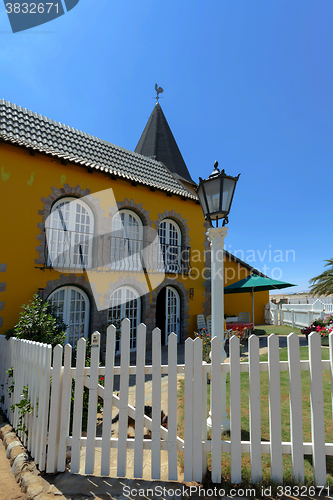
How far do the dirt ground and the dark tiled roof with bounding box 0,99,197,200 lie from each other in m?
7.21

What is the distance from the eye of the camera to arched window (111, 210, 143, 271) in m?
9.50

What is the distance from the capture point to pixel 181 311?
11.4 meters

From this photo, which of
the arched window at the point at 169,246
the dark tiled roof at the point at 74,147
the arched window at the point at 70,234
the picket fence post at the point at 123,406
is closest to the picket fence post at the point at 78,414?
the picket fence post at the point at 123,406

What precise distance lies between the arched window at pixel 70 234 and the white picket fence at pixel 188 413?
5.51 metres

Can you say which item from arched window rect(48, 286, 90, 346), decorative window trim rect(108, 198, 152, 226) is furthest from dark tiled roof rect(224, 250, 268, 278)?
arched window rect(48, 286, 90, 346)

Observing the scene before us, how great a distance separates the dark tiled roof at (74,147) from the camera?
8.18 metres

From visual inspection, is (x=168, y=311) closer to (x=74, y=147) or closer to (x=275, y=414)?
(x=74, y=147)

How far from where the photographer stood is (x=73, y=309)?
847cm

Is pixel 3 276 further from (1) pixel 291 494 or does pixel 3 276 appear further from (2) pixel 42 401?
(1) pixel 291 494

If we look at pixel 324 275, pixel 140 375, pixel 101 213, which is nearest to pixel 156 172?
pixel 101 213

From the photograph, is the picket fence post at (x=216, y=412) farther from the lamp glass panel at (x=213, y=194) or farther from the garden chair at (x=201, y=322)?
the garden chair at (x=201, y=322)

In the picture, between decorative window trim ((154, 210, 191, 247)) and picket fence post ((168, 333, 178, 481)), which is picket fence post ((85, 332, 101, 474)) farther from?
decorative window trim ((154, 210, 191, 247))

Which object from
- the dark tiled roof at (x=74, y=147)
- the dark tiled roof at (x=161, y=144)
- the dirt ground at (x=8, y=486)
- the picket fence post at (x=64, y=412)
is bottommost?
the dirt ground at (x=8, y=486)


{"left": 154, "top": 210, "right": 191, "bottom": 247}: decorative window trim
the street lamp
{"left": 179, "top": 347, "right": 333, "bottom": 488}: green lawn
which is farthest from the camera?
{"left": 154, "top": 210, "right": 191, "bottom": 247}: decorative window trim
